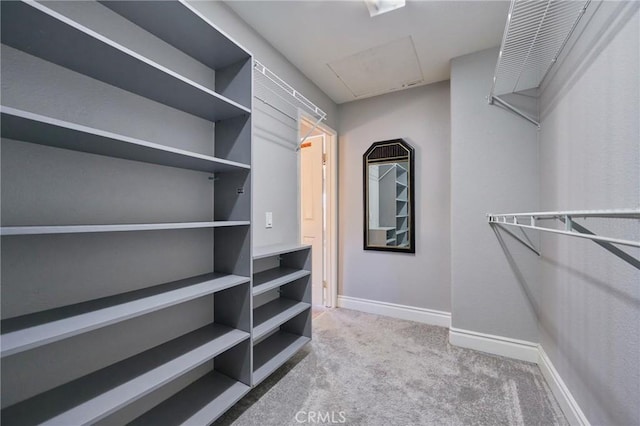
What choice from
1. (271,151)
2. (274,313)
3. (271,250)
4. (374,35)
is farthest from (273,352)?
(374,35)

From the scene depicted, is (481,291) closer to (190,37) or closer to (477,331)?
(477,331)

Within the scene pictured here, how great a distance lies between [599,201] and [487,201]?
982 mm

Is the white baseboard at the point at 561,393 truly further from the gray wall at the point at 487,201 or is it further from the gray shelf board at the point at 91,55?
the gray shelf board at the point at 91,55

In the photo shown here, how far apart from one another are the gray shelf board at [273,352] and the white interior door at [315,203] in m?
1.16

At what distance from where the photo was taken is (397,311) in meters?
2.79

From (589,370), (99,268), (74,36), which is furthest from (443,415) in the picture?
(74,36)

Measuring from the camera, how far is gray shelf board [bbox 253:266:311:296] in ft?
5.26

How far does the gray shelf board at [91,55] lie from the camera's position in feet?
2.56

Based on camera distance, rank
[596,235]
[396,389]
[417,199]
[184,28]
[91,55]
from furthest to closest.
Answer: [417,199] < [396,389] < [184,28] < [91,55] < [596,235]

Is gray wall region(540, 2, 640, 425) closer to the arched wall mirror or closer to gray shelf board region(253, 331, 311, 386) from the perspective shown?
the arched wall mirror

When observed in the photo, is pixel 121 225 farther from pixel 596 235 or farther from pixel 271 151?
pixel 596 235

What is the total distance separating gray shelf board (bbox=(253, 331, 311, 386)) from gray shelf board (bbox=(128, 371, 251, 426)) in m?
0.15

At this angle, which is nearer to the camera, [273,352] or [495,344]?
[273,352]

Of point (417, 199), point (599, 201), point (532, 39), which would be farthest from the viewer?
point (417, 199)
